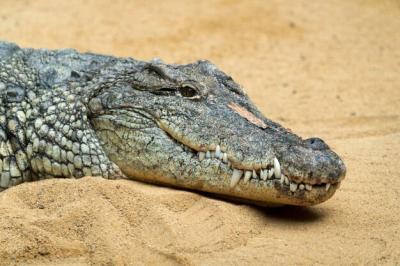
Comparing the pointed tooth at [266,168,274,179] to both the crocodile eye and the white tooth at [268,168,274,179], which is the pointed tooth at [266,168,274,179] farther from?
the crocodile eye

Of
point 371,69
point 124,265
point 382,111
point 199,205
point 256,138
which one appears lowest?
point 124,265

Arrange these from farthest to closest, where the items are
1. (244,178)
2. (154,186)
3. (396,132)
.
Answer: (396,132) → (154,186) → (244,178)

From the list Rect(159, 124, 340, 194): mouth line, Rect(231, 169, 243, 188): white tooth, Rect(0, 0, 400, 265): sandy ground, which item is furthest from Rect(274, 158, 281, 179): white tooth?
Rect(0, 0, 400, 265): sandy ground

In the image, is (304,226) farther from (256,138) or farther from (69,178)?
(69,178)

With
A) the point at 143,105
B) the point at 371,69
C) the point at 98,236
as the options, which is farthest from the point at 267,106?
the point at 98,236

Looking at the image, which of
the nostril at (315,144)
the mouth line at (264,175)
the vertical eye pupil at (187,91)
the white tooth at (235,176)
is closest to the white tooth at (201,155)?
the mouth line at (264,175)

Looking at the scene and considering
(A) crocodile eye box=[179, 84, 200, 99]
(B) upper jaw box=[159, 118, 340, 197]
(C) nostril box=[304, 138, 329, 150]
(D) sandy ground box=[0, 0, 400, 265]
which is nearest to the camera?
(D) sandy ground box=[0, 0, 400, 265]

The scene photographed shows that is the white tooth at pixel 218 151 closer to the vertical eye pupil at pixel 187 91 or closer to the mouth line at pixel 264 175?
the mouth line at pixel 264 175
